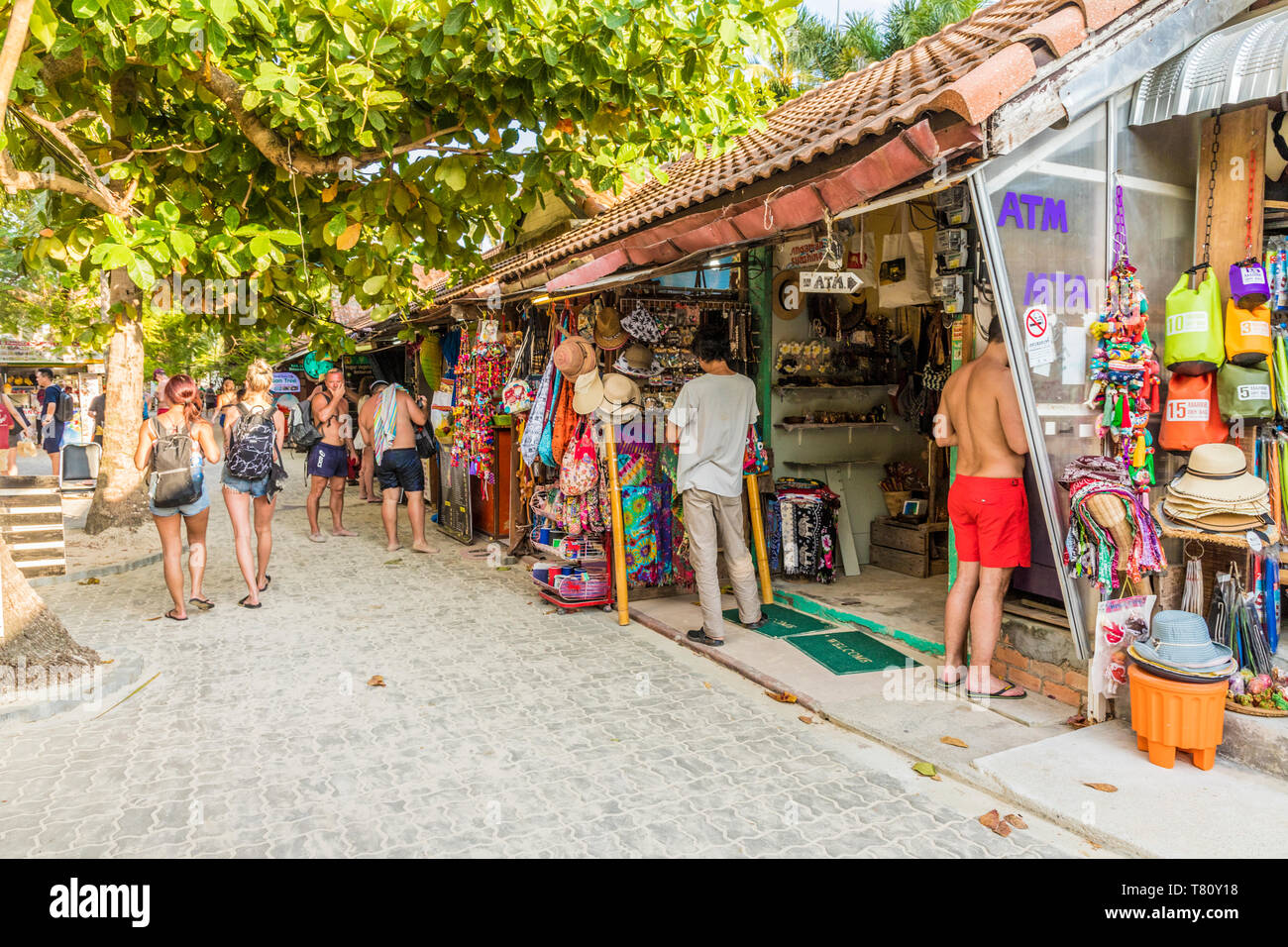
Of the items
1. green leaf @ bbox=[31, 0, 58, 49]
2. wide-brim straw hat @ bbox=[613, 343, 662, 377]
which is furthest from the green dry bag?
green leaf @ bbox=[31, 0, 58, 49]

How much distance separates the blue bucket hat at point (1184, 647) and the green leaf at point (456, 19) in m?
4.51

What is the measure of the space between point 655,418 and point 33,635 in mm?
4381

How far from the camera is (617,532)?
22.1 ft

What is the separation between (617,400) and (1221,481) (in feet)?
13.0

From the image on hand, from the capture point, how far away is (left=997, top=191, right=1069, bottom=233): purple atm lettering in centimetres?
404

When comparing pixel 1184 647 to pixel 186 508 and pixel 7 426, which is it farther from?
pixel 7 426

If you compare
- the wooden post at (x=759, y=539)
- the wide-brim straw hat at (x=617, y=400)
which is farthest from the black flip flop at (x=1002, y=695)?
the wide-brim straw hat at (x=617, y=400)

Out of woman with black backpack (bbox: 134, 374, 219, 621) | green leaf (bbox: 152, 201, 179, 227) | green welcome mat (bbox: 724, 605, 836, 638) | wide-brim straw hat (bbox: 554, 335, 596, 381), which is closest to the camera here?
green leaf (bbox: 152, 201, 179, 227)

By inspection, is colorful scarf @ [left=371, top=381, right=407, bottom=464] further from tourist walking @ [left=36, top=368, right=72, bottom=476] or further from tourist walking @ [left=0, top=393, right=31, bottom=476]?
tourist walking @ [left=36, top=368, right=72, bottom=476]

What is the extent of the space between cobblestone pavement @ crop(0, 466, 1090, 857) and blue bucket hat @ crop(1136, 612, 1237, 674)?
0.98 m

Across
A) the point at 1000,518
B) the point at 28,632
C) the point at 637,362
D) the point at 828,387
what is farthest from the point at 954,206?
the point at 28,632

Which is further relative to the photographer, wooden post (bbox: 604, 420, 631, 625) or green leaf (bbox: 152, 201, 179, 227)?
wooden post (bbox: 604, 420, 631, 625)

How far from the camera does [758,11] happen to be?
16.6 feet
